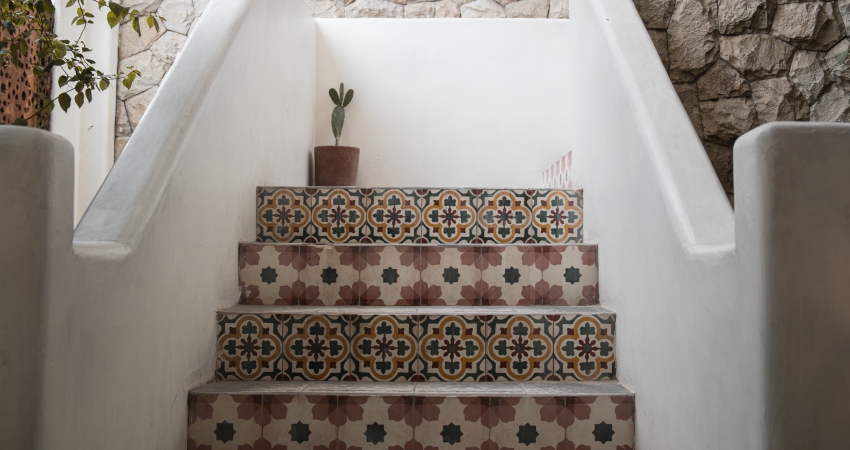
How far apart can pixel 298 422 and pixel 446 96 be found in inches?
87.8

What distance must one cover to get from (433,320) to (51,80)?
7.45ft

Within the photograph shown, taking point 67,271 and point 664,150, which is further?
point 664,150

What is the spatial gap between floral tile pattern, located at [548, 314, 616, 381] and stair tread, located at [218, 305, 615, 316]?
0.03m

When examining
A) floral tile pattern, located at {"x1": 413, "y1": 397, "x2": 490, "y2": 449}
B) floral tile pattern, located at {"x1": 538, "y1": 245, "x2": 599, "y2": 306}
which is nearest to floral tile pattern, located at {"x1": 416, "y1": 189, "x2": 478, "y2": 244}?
floral tile pattern, located at {"x1": 538, "y1": 245, "x2": 599, "y2": 306}

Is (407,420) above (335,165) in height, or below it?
below

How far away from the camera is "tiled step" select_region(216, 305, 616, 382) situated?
5.30 ft

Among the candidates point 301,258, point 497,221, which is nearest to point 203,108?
point 301,258

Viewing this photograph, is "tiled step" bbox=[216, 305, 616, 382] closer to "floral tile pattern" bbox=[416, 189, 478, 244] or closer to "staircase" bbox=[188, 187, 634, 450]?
"staircase" bbox=[188, 187, 634, 450]

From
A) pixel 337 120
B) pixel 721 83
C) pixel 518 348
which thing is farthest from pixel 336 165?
pixel 721 83

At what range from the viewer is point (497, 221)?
81.4 inches

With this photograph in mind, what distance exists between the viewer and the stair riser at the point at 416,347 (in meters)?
1.61

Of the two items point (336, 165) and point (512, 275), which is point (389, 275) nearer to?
point (512, 275)

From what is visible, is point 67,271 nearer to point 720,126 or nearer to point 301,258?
point 301,258

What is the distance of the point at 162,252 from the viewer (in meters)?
1.29
